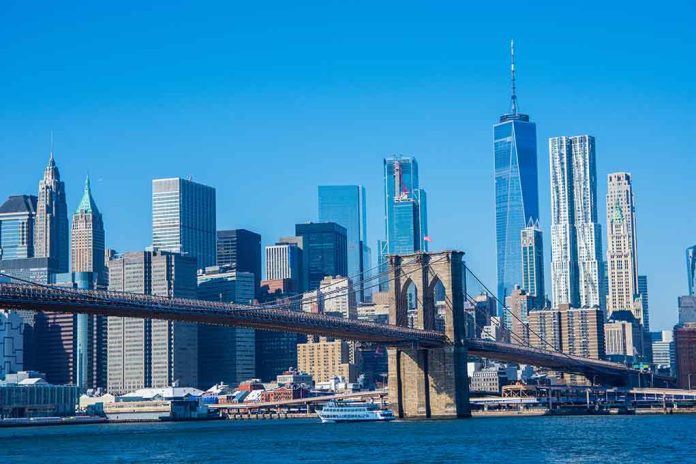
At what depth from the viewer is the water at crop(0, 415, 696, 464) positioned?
51812mm

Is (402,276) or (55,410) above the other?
(402,276)

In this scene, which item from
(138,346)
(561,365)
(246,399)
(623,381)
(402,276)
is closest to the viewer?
(402,276)

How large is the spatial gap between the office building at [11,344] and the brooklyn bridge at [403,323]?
10836 cm

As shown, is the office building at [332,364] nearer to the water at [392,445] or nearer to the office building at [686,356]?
the office building at [686,356]

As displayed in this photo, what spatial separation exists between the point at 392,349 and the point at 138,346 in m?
112

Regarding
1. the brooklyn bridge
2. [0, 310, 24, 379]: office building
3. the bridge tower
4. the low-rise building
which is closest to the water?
the bridge tower

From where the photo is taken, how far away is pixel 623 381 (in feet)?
437

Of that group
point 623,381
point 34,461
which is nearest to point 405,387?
point 34,461

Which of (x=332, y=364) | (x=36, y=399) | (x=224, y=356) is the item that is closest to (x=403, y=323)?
(x=36, y=399)

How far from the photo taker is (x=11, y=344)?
19025cm

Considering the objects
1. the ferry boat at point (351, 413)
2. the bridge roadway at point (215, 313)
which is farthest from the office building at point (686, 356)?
the ferry boat at point (351, 413)

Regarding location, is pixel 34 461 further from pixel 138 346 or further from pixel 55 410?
pixel 138 346

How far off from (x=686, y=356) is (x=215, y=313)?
4378 inches

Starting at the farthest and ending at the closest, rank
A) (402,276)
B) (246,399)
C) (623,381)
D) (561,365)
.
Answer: (246,399) → (623,381) → (561,365) → (402,276)
